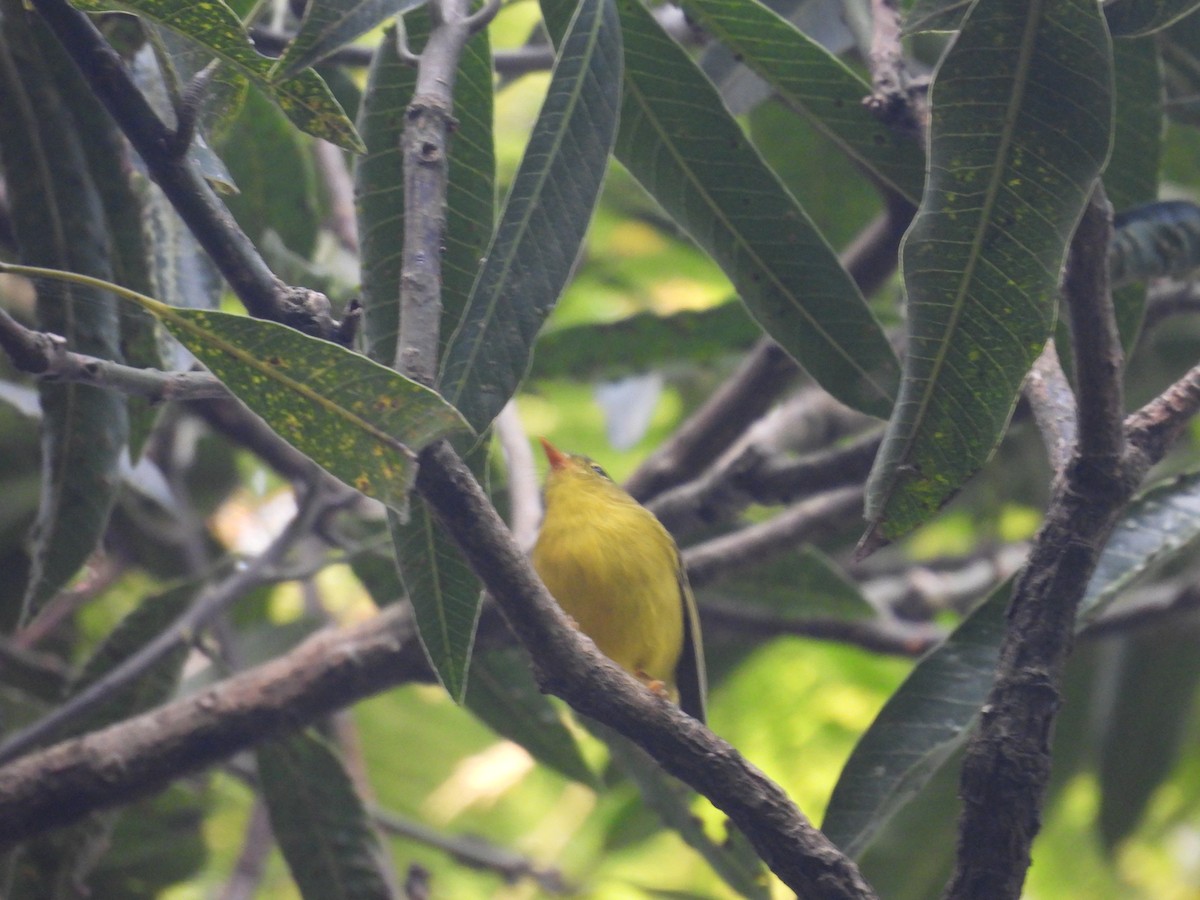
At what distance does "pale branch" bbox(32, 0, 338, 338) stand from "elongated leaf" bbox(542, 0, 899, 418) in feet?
3.05

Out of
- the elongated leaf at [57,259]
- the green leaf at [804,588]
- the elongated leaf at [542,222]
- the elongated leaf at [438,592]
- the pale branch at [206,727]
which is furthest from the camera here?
the green leaf at [804,588]

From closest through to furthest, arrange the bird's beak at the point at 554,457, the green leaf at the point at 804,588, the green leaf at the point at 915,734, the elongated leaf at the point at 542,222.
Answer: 1. the elongated leaf at the point at 542,222
2. the green leaf at the point at 915,734
3. the green leaf at the point at 804,588
4. the bird's beak at the point at 554,457

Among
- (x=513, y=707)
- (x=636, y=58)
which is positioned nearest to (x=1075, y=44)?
(x=636, y=58)

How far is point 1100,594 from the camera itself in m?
2.11

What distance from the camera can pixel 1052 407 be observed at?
1.89 meters

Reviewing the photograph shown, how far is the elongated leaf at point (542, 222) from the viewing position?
1727mm

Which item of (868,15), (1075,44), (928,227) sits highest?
(868,15)

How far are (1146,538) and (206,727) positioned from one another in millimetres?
1986

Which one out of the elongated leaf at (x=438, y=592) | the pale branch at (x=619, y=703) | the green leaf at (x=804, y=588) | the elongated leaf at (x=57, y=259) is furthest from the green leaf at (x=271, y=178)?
the pale branch at (x=619, y=703)

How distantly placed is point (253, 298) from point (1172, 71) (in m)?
2.74

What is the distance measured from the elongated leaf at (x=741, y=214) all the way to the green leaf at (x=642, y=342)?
1.49 m

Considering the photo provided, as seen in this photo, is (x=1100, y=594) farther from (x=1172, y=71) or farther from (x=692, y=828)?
(x=1172, y=71)

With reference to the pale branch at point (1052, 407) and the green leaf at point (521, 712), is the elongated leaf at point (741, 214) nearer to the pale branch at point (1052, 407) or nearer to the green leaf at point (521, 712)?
the pale branch at point (1052, 407)

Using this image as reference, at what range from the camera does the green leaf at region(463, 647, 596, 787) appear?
10.8 ft
